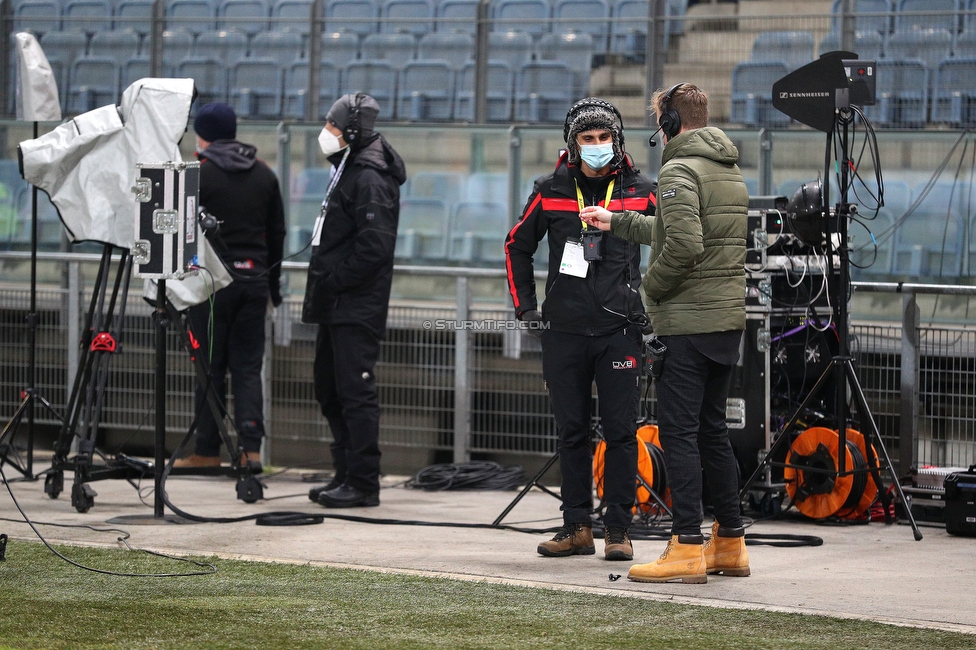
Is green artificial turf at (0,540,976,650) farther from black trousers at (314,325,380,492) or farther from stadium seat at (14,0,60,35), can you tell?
stadium seat at (14,0,60,35)

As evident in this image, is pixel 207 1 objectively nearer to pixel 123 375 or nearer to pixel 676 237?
pixel 123 375

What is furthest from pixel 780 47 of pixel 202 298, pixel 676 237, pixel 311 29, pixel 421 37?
pixel 676 237

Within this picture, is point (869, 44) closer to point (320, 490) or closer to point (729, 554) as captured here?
point (320, 490)

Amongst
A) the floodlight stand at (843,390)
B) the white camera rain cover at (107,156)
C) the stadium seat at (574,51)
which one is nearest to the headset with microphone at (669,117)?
the floodlight stand at (843,390)

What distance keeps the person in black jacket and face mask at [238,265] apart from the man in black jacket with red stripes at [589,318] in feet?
7.89

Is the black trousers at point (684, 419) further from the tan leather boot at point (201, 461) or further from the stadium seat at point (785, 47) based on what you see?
the stadium seat at point (785, 47)

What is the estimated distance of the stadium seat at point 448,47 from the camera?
11.4m

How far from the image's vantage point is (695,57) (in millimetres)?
10242

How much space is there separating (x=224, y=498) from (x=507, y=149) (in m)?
3.62

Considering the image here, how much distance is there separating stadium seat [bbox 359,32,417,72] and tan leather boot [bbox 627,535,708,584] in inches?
298

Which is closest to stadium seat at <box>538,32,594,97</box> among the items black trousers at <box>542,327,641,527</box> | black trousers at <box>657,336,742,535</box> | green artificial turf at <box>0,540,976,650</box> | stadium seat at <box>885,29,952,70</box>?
stadium seat at <box>885,29,952,70</box>

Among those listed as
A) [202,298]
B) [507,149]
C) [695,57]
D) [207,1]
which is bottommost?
[202,298]

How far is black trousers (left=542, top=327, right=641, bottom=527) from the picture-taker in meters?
5.47

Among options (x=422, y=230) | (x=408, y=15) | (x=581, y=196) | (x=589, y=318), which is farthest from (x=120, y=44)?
(x=589, y=318)
